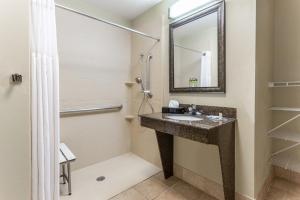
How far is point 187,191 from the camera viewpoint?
181 centimetres

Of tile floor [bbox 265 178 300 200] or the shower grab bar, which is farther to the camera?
the shower grab bar

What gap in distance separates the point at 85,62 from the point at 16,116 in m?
1.36

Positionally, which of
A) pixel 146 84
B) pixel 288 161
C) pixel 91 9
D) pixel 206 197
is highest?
pixel 91 9

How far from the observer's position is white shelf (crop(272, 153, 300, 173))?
177cm

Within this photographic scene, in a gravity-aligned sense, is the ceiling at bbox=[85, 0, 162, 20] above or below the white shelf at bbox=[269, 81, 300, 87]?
above

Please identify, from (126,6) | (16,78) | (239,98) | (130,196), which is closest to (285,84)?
(239,98)

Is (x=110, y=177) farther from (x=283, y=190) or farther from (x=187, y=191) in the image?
(x=283, y=190)

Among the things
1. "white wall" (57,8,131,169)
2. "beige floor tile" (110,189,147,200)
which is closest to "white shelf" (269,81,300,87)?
"beige floor tile" (110,189,147,200)

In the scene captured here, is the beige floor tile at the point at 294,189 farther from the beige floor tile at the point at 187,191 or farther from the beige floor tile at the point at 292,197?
the beige floor tile at the point at 187,191

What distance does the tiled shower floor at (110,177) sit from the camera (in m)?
1.76

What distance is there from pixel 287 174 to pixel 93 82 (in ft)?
8.95

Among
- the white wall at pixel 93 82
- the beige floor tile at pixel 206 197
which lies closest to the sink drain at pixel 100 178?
the white wall at pixel 93 82

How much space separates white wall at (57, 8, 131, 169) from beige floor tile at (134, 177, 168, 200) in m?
0.90

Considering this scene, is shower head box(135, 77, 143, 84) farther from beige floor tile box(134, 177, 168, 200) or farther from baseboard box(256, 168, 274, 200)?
baseboard box(256, 168, 274, 200)
